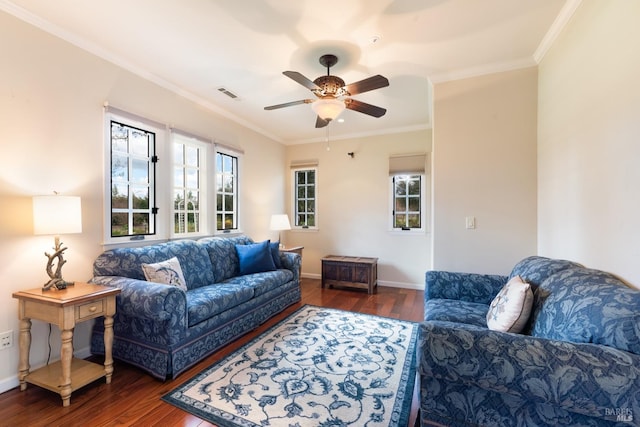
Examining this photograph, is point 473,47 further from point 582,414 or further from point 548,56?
point 582,414

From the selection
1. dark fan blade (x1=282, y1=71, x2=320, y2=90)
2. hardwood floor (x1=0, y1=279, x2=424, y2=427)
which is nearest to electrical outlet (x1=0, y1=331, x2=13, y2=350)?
hardwood floor (x1=0, y1=279, x2=424, y2=427)

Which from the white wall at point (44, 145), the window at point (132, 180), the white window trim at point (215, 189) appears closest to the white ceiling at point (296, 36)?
the white wall at point (44, 145)

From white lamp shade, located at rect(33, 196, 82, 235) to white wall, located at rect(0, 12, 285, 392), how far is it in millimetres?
302

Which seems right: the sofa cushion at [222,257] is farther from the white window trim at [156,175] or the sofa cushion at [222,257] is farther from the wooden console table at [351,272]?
the wooden console table at [351,272]

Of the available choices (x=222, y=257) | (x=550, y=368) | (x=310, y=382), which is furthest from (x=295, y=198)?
(x=550, y=368)

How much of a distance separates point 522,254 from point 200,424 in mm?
3032

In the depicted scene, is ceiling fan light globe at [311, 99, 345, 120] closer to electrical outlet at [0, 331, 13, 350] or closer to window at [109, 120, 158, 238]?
window at [109, 120, 158, 238]

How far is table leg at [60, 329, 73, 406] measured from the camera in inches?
71.3

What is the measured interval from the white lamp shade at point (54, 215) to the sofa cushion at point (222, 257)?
4.55ft

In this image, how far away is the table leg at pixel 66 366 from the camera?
1811 millimetres

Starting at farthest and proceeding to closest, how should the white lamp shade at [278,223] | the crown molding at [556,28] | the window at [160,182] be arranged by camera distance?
the white lamp shade at [278,223]
the window at [160,182]
the crown molding at [556,28]

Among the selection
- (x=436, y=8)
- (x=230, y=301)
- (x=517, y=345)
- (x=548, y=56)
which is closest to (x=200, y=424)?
(x=230, y=301)

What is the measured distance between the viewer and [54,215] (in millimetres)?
1972

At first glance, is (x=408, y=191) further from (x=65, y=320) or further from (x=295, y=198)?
(x=65, y=320)
